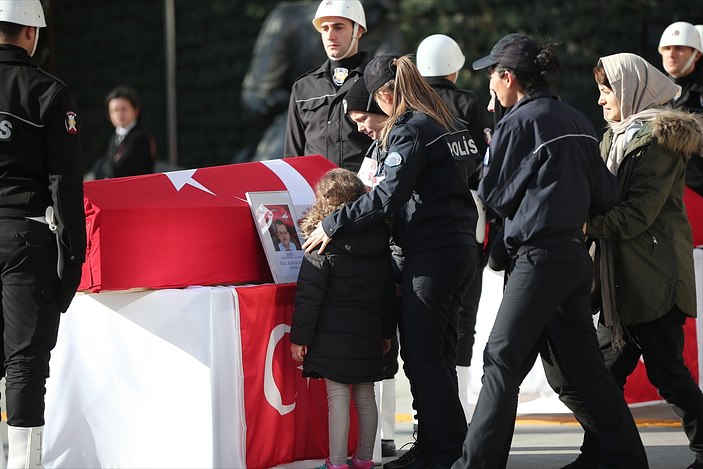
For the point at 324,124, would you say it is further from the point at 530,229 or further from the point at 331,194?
the point at 530,229

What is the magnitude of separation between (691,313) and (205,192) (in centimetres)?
214

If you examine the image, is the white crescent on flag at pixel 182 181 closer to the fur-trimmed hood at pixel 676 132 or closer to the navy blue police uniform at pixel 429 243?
the navy blue police uniform at pixel 429 243

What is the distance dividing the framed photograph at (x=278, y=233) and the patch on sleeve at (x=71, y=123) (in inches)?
33.9

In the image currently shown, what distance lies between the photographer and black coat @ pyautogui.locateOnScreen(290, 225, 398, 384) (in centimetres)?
475

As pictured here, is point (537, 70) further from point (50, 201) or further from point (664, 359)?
point (50, 201)

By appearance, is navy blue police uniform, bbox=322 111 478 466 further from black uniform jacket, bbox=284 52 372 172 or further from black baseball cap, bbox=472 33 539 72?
black uniform jacket, bbox=284 52 372 172

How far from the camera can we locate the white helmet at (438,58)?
249 inches

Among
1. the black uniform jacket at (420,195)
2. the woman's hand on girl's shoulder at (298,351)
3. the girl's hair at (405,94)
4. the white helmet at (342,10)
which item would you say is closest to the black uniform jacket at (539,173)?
the black uniform jacket at (420,195)

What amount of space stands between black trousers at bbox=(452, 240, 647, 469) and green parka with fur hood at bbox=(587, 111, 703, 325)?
404 millimetres

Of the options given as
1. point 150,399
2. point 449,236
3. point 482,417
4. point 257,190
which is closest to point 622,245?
point 449,236

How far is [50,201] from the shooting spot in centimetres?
450

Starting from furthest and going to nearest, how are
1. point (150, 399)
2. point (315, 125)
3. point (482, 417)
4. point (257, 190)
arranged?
point (315, 125) → point (257, 190) → point (150, 399) → point (482, 417)

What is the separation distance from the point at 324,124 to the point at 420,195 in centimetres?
129

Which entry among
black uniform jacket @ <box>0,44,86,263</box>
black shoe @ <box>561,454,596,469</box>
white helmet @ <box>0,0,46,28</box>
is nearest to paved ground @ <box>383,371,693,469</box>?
black shoe @ <box>561,454,596,469</box>
